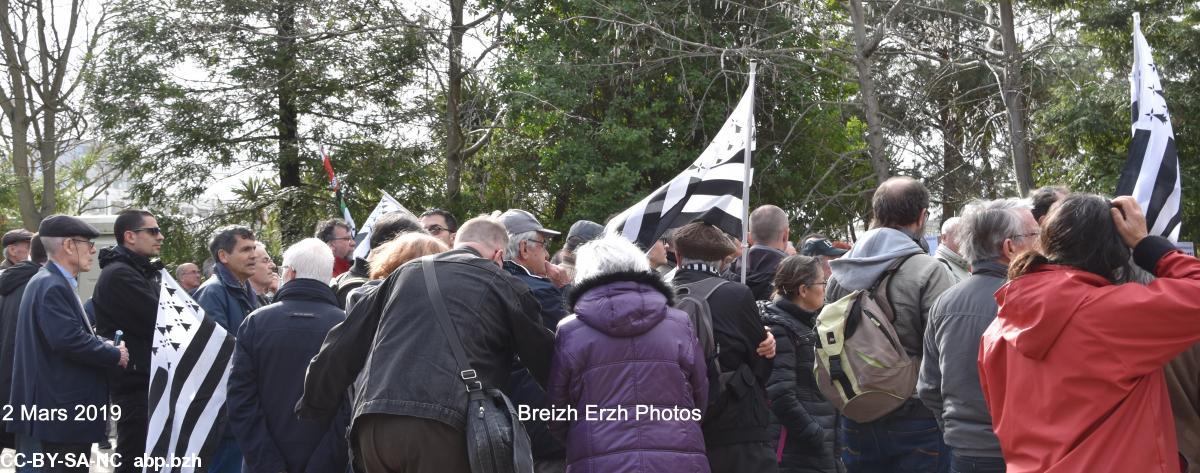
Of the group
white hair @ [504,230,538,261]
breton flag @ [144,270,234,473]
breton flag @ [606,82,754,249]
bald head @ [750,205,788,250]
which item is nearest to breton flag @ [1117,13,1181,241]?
breton flag @ [606,82,754,249]

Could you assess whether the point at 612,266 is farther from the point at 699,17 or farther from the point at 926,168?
the point at 926,168

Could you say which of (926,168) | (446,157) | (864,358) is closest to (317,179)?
(446,157)

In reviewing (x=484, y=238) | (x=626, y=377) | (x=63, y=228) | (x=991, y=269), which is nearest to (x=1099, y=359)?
(x=991, y=269)

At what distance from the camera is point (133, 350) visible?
6.70 metres

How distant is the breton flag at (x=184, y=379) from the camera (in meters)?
5.89

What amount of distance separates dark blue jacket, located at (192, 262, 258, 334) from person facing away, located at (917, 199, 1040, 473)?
4043 millimetres

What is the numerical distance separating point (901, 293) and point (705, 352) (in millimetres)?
950

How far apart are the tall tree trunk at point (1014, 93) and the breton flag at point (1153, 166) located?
11014 mm

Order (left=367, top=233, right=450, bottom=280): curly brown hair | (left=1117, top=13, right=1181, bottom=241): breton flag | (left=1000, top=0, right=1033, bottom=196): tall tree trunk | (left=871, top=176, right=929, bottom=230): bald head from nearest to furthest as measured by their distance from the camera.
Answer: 1. (left=1117, top=13, right=1181, bottom=241): breton flag
2. (left=367, top=233, right=450, bottom=280): curly brown hair
3. (left=871, top=176, right=929, bottom=230): bald head
4. (left=1000, top=0, right=1033, bottom=196): tall tree trunk

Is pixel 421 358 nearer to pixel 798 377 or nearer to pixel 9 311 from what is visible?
pixel 798 377

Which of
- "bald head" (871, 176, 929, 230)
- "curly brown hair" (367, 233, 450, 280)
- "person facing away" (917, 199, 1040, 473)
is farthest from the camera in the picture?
"bald head" (871, 176, 929, 230)

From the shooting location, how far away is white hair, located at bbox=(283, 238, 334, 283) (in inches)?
215

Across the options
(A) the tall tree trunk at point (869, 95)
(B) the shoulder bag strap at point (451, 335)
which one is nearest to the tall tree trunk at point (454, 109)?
(A) the tall tree trunk at point (869, 95)

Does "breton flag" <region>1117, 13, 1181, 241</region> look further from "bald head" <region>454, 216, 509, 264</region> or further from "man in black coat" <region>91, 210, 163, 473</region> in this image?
"man in black coat" <region>91, 210, 163, 473</region>
